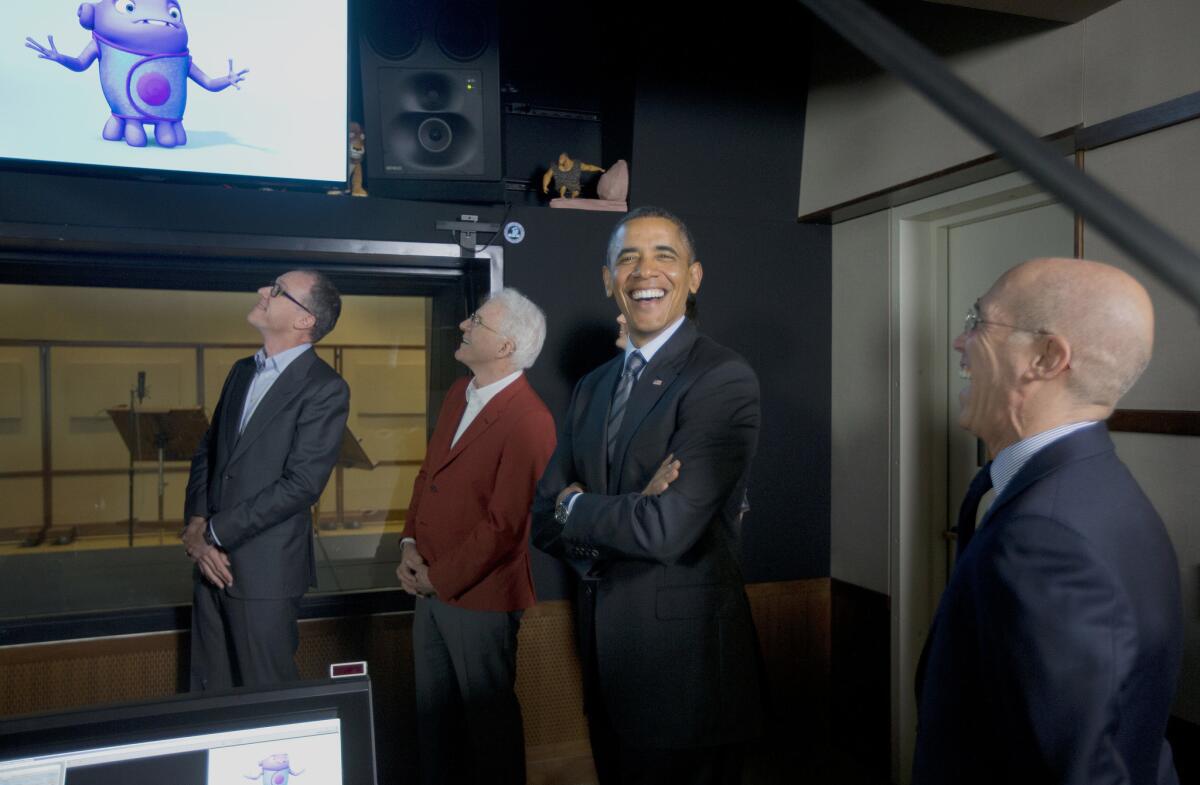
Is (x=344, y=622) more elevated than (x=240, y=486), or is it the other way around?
(x=240, y=486)

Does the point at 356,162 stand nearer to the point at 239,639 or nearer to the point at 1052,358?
the point at 239,639

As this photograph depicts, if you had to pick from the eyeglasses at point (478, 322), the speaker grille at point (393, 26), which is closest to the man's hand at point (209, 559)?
the eyeglasses at point (478, 322)

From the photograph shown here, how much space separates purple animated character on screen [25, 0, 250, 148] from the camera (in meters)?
2.79

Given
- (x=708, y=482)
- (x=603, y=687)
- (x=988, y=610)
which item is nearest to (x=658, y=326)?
(x=708, y=482)

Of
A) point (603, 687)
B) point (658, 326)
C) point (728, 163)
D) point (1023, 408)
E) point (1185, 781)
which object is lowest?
point (1185, 781)

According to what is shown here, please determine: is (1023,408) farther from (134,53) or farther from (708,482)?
(134,53)

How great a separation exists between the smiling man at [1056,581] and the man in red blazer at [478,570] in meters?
1.56

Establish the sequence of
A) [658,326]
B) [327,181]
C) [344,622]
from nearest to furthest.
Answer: [658,326] → [327,181] → [344,622]

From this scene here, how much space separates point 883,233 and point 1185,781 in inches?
78.3

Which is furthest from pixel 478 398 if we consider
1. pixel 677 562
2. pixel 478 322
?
pixel 677 562

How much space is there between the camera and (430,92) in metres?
3.07

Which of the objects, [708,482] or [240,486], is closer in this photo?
[708,482]

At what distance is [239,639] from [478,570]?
2.56 ft

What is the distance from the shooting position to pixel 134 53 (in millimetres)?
2826
